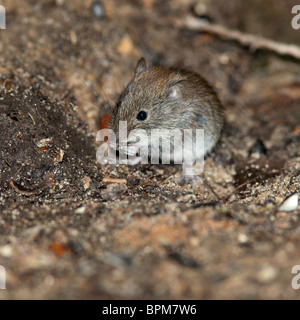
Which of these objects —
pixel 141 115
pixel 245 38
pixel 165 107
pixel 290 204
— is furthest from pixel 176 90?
pixel 245 38

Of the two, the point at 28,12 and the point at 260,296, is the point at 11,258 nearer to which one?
the point at 260,296

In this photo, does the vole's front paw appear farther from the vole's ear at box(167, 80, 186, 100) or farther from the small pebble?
the small pebble

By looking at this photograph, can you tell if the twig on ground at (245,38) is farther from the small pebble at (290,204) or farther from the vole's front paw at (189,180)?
the small pebble at (290,204)

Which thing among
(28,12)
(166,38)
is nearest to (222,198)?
(166,38)

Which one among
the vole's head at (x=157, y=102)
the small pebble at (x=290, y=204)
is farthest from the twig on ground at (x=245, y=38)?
the small pebble at (x=290, y=204)

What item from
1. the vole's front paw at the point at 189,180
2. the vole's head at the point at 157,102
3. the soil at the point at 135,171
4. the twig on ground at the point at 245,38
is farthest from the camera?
the twig on ground at the point at 245,38
